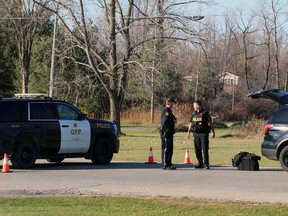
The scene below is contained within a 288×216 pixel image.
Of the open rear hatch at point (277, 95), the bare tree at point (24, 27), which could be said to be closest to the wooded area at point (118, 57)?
the bare tree at point (24, 27)

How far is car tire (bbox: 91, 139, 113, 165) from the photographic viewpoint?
20.4 meters

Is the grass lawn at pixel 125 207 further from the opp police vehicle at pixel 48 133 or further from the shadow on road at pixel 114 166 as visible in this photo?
the shadow on road at pixel 114 166

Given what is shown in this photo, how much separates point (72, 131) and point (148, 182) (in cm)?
482

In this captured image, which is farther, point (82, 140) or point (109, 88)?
point (109, 88)

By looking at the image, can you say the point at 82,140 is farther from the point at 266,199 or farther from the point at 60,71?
the point at 60,71

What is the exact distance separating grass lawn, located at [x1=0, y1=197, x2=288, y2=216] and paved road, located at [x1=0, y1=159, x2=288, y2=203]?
1001 millimetres

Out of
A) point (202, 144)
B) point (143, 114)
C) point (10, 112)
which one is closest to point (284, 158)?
point (202, 144)

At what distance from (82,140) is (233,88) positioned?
5579 centimetres

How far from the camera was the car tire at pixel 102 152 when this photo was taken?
20.4 meters

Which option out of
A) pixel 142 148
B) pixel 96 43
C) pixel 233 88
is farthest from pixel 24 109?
pixel 233 88

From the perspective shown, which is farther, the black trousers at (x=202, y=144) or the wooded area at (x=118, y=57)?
the wooded area at (x=118, y=57)

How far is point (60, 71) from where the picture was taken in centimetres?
4431

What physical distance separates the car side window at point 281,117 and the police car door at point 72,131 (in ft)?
17.6

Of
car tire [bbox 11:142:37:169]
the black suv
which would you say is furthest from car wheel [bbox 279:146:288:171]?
car tire [bbox 11:142:37:169]
